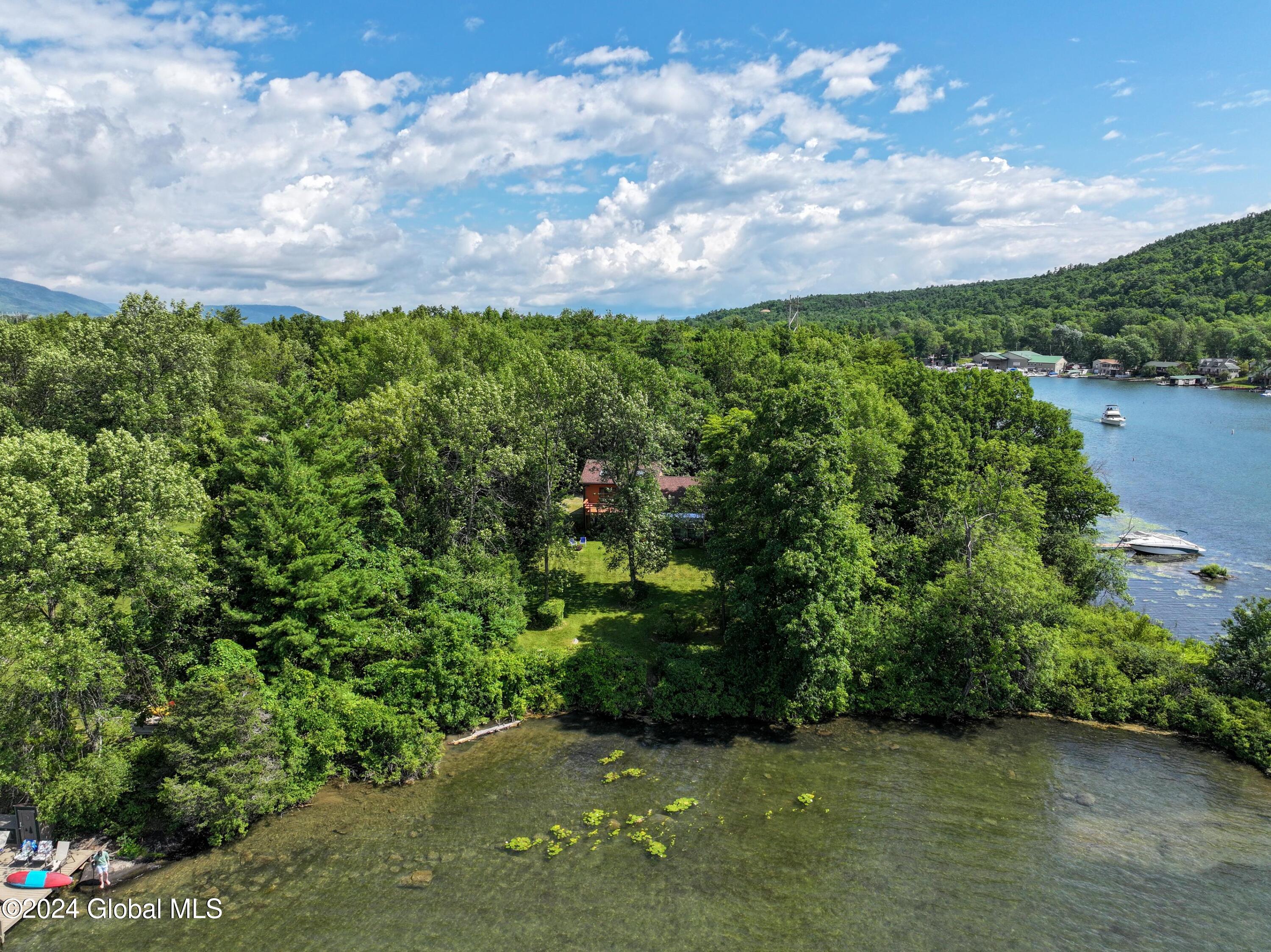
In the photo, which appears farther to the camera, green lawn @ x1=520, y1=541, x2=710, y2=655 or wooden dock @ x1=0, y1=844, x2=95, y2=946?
green lawn @ x1=520, y1=541, x2=710, y2=655

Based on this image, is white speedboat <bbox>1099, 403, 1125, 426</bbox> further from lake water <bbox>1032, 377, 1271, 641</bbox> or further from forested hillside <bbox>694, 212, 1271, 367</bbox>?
forested hillside <bbox>694, 212, 1271, 367</bbox>

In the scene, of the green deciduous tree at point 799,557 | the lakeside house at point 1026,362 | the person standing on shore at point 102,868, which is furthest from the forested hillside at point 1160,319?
the person standing on shore at point 102,868

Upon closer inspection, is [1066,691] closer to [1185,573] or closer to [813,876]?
[813,876]

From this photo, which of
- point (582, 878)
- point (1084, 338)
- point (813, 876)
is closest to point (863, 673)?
point (813, 876)

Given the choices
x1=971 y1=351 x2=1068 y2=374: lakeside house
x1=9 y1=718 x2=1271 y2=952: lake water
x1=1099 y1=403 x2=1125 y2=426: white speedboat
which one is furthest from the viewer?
x1=971 y1=351 x2=1068 y2=374: lakeside house

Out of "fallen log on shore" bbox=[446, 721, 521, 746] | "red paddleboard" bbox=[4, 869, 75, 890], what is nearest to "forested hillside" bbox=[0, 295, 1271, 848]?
"fallen log on shore" bbox=[446, 721, 521, 746]

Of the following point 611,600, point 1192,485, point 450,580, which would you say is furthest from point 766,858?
point 1192,485

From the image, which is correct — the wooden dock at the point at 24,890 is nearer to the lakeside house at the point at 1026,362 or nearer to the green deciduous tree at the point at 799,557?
the green deciduous tree at the point at 799,557
